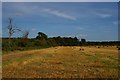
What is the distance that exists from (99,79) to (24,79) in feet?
11.1

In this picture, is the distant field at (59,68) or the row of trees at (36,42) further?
the row of trees at (36,42)

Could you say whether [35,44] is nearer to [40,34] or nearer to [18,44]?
[18,44]

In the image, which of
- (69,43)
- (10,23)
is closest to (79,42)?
(69,43)

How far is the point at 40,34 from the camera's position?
5251 inches

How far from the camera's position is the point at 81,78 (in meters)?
13.8

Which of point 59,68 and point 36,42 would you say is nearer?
point 59,68

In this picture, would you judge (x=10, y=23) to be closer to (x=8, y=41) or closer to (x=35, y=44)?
(x=8, y=41)

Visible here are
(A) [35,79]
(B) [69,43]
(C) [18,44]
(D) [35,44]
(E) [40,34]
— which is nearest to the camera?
(A) [35,79]

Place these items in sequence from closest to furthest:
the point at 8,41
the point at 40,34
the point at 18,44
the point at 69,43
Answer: the point at 8,41 < the point at 18,44 < the point at 40,34 < the point at 69,43

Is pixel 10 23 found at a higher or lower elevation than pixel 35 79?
higher

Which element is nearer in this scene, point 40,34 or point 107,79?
point 107,79

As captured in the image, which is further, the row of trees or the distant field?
the row of trees

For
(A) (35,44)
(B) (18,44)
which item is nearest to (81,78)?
(B) (18,44)

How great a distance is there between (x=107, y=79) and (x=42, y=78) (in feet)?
9.69
